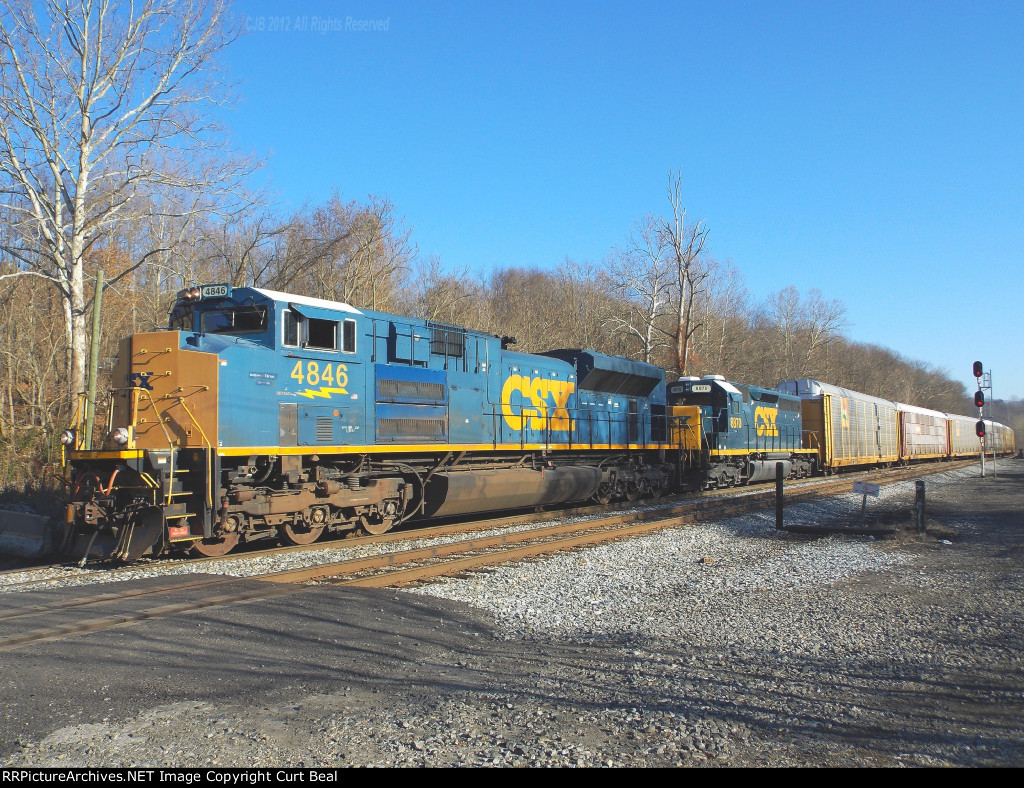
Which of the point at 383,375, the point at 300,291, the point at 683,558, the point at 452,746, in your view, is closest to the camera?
the point at 452,746

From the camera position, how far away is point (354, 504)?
37.9ft

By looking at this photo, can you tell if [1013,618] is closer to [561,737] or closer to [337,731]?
[561,737]

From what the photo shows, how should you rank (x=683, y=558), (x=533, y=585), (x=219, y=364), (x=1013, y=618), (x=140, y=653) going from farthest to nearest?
(x=683, y=558) → (x=219, y=364) → (x=533, y=585) → (x=1013, y=618) → (x=140, y=653)

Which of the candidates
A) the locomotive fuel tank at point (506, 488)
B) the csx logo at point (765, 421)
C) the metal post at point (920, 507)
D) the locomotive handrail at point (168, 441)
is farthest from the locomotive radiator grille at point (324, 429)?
the csx logo at point (765, 421)

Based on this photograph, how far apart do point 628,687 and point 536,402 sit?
11.2 meters

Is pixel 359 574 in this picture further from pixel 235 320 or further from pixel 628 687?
pixel 628 687

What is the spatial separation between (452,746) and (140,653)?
291cm

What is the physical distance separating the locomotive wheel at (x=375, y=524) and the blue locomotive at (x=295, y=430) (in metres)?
0.03

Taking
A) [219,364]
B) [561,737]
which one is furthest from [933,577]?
[219,364]

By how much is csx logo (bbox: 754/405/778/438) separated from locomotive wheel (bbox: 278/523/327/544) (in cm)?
1800

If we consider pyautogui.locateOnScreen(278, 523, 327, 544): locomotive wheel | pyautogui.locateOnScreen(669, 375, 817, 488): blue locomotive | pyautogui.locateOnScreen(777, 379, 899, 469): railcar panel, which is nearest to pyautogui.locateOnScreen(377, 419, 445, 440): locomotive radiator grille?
pyautogui.locateOnScreen(278, 523, 327, 544): locomotive wheel

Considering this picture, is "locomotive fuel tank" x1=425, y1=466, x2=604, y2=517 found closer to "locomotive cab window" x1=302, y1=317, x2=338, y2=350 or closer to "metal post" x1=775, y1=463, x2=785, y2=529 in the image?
"locomotive cab window" x1=302, y1=317, x2=338, y2=350

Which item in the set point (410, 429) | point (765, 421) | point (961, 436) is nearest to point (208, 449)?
point (410, 429)

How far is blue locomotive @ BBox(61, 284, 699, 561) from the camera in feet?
31.3
